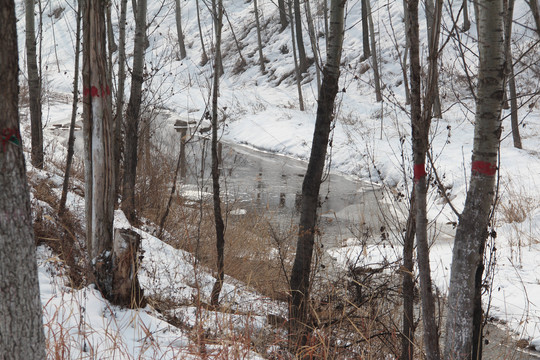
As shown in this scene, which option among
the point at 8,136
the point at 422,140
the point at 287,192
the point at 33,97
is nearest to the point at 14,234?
the point at 8,136

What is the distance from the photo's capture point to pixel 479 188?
7.52 feet

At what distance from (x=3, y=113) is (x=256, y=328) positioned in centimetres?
268

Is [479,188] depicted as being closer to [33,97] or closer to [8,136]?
[8,136]

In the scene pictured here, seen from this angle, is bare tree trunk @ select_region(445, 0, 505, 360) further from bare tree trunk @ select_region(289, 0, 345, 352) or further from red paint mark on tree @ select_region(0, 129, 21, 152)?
red paint mark on tree @ select_region(0, 129, 21, 152)

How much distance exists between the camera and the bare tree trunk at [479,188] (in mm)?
2225

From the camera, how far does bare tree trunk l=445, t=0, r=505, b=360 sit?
222 cm

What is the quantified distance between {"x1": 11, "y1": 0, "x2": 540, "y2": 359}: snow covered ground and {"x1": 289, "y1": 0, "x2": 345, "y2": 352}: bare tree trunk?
15cm

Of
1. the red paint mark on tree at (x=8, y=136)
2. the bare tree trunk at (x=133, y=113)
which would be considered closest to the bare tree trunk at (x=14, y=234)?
the red paint mark on tree at (x=8, y=136)

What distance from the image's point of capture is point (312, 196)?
3.50 metres

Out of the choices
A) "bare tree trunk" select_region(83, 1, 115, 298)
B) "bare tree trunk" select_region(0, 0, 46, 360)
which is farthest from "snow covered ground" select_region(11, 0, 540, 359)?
"bare tree trunk" select_region(0, 0, 46, 360)

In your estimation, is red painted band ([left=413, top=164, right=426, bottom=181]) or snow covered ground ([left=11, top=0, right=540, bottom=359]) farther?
snow covered ground ([left=11, top=0, right=540, bottom=359])

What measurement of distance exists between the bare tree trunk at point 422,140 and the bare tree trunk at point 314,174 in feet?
3.83

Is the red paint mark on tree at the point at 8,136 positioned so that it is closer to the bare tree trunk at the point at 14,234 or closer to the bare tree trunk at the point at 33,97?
the bare tree trunk at the point at 14,234

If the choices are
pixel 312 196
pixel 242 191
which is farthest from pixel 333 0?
pixel 242 191
